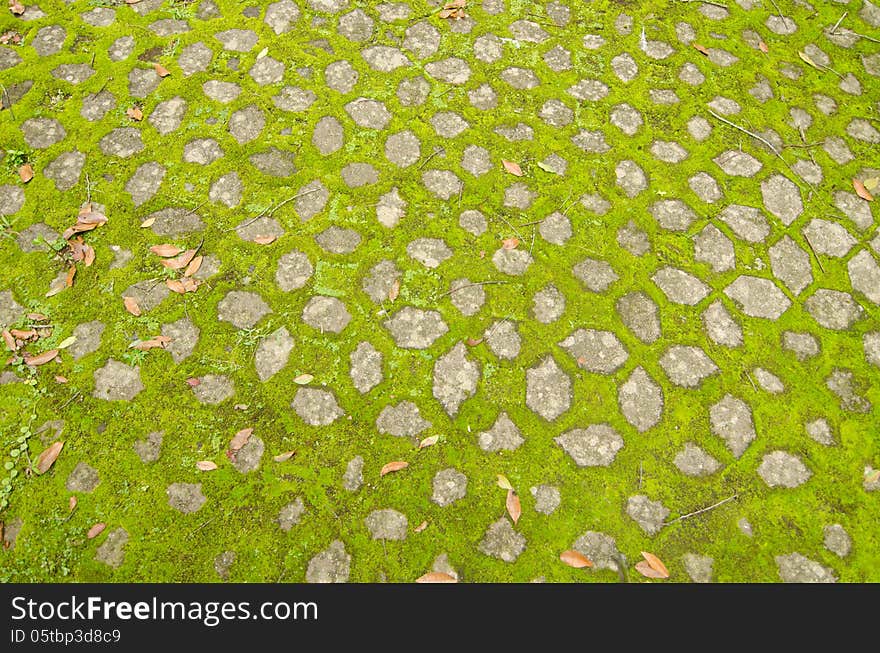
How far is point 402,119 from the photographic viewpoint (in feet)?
12.0

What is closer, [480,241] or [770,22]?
[480,241]

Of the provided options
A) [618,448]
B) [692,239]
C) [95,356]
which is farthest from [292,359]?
[692,239]

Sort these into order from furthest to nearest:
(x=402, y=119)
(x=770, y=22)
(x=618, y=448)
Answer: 1. (x=770, y=22)
2. (x=402, y=119)
3. (x=618, y=448)

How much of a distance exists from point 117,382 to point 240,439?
68 cm

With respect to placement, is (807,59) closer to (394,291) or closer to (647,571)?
(394,291)

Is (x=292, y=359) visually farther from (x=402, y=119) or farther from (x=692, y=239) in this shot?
(x=692, y=239)

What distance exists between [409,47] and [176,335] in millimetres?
2456

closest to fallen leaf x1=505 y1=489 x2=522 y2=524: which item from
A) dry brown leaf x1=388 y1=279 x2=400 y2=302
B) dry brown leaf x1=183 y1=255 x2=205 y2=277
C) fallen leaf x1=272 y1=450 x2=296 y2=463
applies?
fallen leaf x1=272 y1=450 x2=296 y2=463

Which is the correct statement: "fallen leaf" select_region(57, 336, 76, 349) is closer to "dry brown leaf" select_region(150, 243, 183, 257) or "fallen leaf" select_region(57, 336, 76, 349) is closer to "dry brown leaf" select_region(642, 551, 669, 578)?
"dry brown leaf" select_region(150, 243, 183, 257)

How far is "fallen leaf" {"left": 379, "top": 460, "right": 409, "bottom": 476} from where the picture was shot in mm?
2613

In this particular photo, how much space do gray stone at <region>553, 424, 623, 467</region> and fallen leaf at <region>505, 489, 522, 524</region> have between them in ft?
1.05

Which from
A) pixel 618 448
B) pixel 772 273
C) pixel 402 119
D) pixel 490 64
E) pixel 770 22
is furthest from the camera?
pixel 770 22

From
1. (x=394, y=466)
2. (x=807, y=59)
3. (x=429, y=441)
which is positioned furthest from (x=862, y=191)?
(x=394, y=466)

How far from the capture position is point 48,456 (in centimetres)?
262
